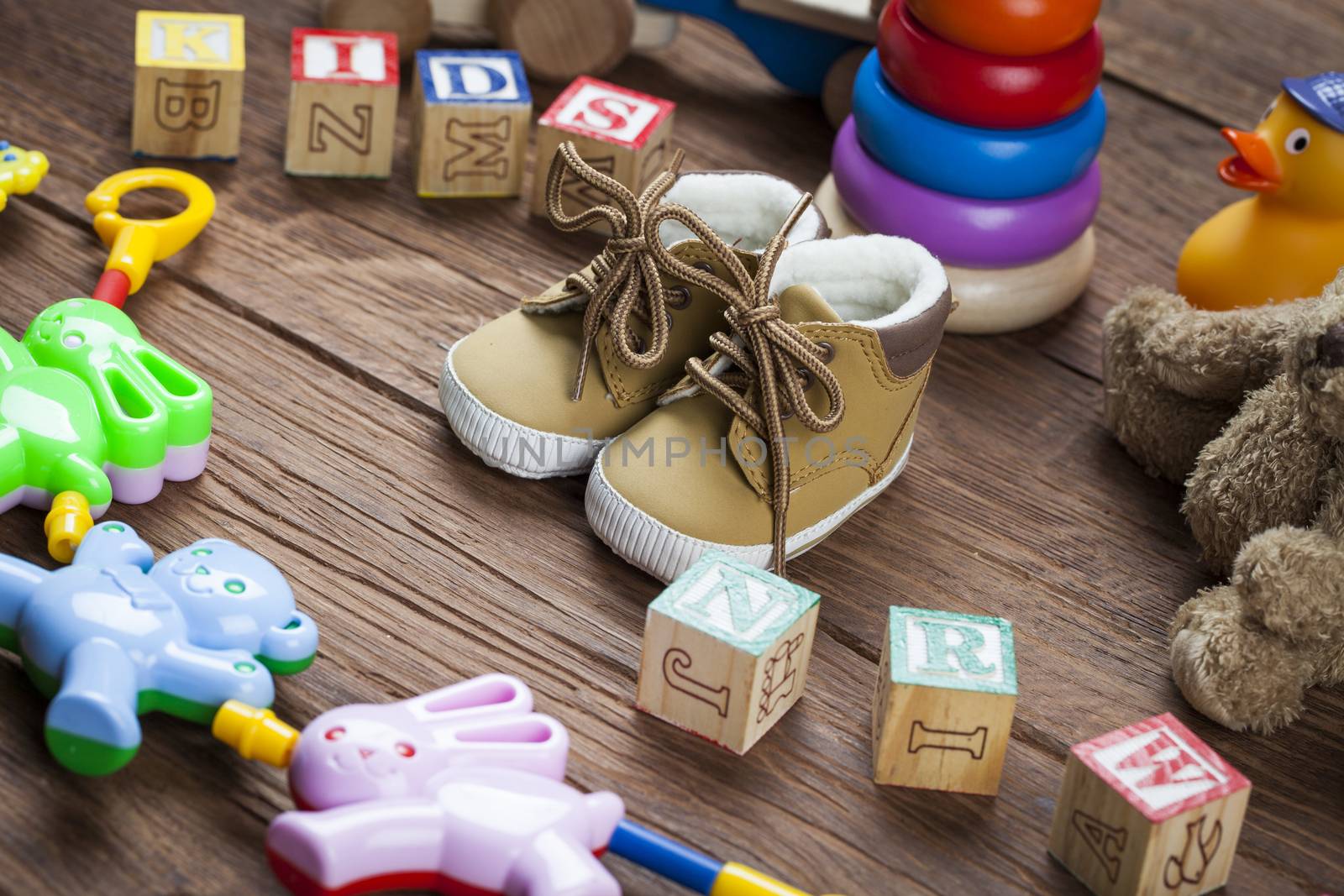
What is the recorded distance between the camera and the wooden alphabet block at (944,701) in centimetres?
101

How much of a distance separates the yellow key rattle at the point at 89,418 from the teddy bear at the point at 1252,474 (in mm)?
809

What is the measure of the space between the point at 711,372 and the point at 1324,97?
642 mm

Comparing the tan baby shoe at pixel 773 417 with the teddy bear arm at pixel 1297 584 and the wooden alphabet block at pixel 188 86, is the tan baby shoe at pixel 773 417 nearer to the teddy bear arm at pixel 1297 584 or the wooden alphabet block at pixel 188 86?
the teddy bear arm at pixel 1297 584

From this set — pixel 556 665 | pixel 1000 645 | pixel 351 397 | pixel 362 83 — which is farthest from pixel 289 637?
pixel 362 83

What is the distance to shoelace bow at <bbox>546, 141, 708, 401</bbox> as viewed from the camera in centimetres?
123

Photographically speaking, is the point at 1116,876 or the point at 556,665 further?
the point at 556,665

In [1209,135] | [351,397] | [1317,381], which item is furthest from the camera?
[1209,135]

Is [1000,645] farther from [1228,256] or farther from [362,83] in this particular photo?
[362,83]

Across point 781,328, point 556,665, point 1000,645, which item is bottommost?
point 556,665

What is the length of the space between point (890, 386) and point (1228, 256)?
45cm

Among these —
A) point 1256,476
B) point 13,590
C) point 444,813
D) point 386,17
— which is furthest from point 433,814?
point 386,17

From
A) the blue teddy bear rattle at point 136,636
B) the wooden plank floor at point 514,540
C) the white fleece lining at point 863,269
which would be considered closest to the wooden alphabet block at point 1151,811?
the wooden plank floor at point 514,540

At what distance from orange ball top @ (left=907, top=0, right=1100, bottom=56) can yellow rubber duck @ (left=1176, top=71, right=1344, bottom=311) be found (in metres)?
0.18

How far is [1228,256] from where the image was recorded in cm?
145
